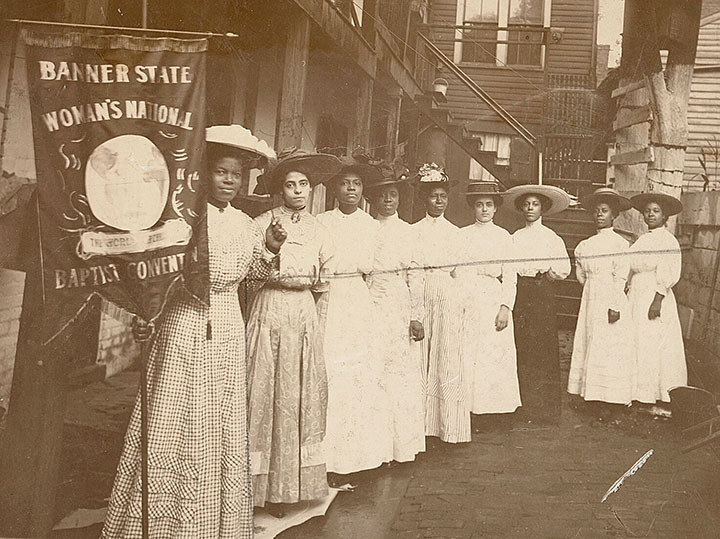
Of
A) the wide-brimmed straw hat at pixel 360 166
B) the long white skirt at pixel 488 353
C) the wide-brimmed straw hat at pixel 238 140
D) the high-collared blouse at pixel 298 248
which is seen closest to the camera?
the wide-brimmed straw hat at pixel 238 140

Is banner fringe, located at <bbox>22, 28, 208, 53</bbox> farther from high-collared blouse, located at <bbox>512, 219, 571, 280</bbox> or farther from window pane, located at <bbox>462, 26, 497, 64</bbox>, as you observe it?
high-collared blouse, located at <bbox>512, 219, 571, 280</bbox>

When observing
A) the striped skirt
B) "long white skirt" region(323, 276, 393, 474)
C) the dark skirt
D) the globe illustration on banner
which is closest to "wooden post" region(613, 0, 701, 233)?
the dark skirt

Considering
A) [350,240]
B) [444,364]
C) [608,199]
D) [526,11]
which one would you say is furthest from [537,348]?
[526,11]

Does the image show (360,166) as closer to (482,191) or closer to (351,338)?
(482,191)

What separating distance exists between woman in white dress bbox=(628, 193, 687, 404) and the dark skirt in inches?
19.0

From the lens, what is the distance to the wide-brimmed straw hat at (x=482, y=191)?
12.4 feet

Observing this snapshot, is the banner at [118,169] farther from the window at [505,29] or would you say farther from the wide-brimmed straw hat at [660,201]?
the wide-brimmed straw hat at [660,201]

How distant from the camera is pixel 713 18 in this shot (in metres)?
3.75

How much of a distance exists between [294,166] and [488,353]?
1.74m

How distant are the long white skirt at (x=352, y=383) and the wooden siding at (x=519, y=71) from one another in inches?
44.4

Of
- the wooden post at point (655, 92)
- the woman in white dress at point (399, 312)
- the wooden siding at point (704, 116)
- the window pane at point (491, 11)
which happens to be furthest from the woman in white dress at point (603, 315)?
the window pane at point (491, 11)

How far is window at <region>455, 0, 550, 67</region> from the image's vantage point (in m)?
3.54

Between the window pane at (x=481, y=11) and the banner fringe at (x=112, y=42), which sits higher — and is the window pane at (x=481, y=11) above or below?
above

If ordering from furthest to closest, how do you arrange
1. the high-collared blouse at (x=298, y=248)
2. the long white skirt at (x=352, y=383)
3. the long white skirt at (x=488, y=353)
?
1. the long white skirt at (x=488, y=353)
2. the long white skirt at (x=352, y=383)
3. the high-collared blouse at (x=298, y=248)
